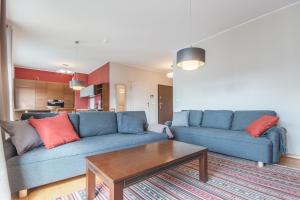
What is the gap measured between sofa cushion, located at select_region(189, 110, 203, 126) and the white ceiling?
192 cm

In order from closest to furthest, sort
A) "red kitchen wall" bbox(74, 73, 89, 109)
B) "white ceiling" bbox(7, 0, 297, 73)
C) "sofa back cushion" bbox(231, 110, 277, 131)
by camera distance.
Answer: "white ceiling" bbox(7, 0, 297, 73), "sofa back cushion" bbox(231, 110, 277, 131), "red kitchen wall" bbox(74, 73, 89, 109)

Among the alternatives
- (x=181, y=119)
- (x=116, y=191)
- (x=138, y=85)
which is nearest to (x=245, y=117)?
(x=181, y=119)

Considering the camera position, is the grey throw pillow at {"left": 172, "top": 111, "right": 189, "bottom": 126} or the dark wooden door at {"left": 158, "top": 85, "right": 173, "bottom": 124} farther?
the dark wooden door at {"left": 158, "top": 85, "right": 173, "bottom": 124}

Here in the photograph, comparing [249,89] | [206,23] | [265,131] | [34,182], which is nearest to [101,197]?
[34,182]

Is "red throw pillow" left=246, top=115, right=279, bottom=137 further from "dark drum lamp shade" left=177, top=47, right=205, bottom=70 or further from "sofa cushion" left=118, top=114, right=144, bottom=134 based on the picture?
"sofa cushion" left=118, top=114, right=144, bottom=134

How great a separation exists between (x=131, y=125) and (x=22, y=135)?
5.02ft

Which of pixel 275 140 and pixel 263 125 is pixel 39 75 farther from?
pixel 275 140

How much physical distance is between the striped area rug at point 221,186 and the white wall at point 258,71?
3.92 feet

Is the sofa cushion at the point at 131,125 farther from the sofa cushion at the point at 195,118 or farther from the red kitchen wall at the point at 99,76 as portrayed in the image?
the red kitchen wall at the point at 99,76

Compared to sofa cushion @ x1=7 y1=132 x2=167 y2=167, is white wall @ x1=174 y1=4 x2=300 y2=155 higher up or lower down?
higher up

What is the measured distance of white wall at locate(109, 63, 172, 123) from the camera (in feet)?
19.9

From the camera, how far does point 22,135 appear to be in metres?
1.84

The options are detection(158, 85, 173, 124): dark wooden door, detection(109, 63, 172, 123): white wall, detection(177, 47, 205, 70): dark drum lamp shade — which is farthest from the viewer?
detection(158, 85, 173, 124): dark wooden door

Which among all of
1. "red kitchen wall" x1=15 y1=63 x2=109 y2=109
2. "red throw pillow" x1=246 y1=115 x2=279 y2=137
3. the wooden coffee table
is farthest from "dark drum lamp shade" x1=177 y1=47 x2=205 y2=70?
"red kitchen wall" x1=15 y1=63 x2=109 y2=109
